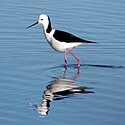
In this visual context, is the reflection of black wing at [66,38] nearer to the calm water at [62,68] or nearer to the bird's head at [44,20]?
the calm water at [62,68]

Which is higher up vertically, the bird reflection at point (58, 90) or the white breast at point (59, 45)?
the white breast at point (59, 45)

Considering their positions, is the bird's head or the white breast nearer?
the white breast

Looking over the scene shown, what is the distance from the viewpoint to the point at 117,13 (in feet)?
55.3

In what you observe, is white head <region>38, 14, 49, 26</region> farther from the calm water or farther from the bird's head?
the calm water

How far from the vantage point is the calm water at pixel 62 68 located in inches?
364

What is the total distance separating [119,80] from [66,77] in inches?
40.7

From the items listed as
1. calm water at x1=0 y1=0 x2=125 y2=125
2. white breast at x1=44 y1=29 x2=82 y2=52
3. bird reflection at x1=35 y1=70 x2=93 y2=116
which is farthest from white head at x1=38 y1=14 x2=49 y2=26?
bird reflection at x1=35 y1=70 x2=93 y2=116

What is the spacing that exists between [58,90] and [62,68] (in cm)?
171

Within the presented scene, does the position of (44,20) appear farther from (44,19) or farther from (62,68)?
(62,68)

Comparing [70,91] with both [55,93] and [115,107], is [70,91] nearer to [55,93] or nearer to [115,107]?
[55,93]

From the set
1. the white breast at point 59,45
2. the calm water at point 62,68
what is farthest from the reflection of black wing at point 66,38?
the calm water at point 62,68

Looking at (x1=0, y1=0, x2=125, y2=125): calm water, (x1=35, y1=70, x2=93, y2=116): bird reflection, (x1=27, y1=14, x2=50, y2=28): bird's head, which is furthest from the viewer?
(x1=27, y1=14, x2=50, y2=28): bird's head

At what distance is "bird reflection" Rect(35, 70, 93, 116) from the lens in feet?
31.4

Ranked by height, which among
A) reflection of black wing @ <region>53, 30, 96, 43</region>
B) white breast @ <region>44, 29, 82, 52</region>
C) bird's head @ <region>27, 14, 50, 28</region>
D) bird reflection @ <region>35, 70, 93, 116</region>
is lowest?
bird reflection @ <region>35, 70, 93, 116</region>
